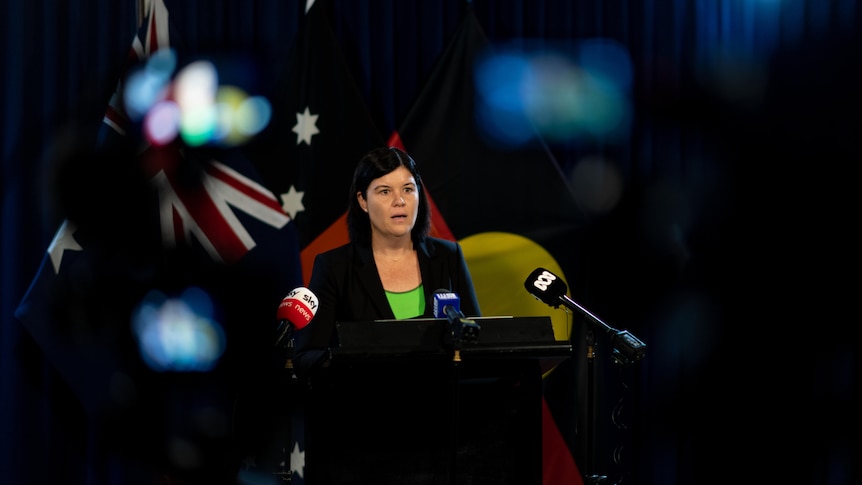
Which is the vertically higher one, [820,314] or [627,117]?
[627,117]

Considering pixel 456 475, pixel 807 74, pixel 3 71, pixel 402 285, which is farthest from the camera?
pixel 807 74

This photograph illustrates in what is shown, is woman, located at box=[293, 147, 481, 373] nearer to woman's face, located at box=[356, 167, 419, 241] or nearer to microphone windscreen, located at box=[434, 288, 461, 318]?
woman's face, located at box=[356, 167, 419, 241]

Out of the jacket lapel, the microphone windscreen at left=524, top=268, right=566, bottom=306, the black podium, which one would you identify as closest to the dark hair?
the jacket lapel

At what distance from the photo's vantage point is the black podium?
2.39 m

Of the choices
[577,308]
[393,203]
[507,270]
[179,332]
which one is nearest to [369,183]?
[393,203]

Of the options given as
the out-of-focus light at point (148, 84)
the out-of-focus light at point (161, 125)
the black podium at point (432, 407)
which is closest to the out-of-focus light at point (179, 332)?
the out-of-focus light at point (161, 125)

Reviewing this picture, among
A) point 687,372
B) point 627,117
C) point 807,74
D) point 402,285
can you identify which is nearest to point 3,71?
point 402,285

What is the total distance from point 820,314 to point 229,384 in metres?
3.07

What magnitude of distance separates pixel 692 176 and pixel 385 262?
2.06 metres

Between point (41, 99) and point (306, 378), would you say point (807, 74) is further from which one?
point (41, 99)

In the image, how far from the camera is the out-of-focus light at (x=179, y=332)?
4.07 metres

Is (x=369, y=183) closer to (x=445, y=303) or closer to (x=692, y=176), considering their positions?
(x=445, y=303)

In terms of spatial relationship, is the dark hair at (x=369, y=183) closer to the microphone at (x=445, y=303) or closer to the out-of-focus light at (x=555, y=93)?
the microphone at (x=445, y=303)

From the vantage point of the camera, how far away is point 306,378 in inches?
102
